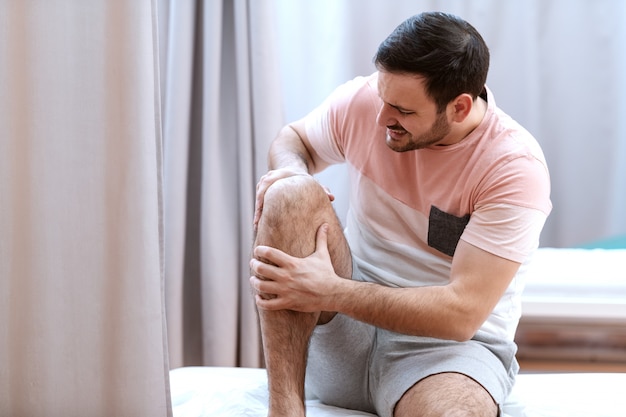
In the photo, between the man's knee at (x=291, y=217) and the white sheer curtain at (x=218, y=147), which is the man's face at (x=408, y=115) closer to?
the man's knee at (x=291, y=217)

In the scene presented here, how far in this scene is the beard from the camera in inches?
56.9

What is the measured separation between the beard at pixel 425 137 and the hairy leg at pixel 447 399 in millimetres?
409

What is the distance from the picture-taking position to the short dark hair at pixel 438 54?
1.38 metres

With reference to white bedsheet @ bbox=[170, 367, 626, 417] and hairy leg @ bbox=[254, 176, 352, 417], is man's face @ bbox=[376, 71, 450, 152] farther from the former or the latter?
white bedsheet @ bbox=[170, 367, 626, 417]

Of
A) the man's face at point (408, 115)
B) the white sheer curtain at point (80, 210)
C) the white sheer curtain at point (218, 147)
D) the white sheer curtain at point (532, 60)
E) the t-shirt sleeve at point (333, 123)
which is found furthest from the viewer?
the white sheer curtain at point (532, 60)

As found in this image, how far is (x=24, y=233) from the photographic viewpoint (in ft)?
3.85

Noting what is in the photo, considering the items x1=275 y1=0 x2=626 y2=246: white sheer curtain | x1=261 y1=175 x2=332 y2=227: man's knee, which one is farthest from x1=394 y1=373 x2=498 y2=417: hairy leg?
x1=275 y1=0 x2=626 y2=246: white sheer curtain

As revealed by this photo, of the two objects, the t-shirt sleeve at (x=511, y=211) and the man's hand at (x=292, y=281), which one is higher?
the t-shirt sleeve at (x=511, y=211)

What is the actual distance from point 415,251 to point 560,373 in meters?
0.62

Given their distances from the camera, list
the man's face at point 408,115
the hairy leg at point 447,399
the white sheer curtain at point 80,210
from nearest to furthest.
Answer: the white sheer curtain at point 80,210 → the hairy leg at point 447,399 → the man's face at point 408,115

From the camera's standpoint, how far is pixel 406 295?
138 centimetres

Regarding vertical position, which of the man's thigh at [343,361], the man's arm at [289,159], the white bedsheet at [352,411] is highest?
the man's arm at [289,159]

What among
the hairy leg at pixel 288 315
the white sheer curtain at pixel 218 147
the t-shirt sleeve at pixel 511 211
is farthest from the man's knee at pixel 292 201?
the white sheer curtain at pixel 218 147

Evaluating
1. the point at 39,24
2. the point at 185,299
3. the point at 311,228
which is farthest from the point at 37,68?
the point at 185,299
